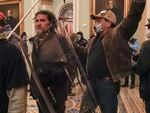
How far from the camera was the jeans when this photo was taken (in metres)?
5.00

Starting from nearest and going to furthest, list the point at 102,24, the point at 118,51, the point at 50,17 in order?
the point at 118,51 < the point at 50,17 < the point at 102,24

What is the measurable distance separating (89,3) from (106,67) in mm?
17590

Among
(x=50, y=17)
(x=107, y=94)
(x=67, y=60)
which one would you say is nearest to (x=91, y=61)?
(x=67, y=60)

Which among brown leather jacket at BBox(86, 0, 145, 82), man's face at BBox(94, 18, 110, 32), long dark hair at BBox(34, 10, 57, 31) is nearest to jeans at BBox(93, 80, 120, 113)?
brown leather jacket at BBox(86, 0, 145, 82)

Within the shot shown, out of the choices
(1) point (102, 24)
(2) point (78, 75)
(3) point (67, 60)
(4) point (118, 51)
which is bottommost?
(2) point (78, 75)

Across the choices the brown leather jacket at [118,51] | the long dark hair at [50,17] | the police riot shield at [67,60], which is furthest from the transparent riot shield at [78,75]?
Result: the brown leather jacket at [118,51]

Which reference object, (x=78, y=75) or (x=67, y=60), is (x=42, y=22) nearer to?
(x=67, y=60)

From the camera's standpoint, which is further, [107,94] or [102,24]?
[102,24]

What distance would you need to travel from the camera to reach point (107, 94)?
500 centimetres

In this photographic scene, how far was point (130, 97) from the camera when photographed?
12.4 m

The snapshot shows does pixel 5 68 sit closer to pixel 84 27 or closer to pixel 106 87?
pixel 106 87

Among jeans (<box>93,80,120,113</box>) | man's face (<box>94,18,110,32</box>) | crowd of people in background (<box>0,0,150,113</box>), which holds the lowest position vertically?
jeans (<box>93,80,120,113</box>)

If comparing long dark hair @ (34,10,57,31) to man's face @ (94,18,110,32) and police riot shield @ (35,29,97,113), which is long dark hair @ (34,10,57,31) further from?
man's face @ (94,18,110,32)

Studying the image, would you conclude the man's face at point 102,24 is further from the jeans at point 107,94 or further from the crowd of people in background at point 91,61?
the jeans at point 107,94
